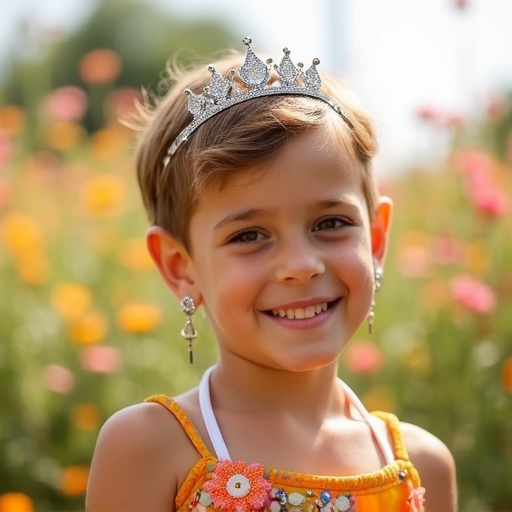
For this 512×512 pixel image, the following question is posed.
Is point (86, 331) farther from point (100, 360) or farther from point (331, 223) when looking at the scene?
point (331, 223)

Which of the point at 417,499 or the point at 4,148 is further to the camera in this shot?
the point at 4,148

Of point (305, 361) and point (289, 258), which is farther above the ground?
point (289, 258)

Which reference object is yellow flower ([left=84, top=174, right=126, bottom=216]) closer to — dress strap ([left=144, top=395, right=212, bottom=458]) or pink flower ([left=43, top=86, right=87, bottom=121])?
pink flower ([left=43, top=86, right=87, bottom=121])

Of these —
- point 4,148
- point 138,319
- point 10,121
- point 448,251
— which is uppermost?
point 10,121

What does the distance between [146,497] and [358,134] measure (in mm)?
888

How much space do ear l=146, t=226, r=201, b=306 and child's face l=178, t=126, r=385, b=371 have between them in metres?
0.12

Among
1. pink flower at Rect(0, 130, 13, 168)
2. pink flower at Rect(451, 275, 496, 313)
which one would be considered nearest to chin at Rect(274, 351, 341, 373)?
pink flower at Rect(451, 275, 496, 313)

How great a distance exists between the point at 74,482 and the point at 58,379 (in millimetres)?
445

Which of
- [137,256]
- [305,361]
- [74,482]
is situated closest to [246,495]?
[305,361]

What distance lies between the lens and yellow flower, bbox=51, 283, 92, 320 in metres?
3.80

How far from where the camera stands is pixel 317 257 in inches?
79.1

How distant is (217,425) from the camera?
6.86 feet

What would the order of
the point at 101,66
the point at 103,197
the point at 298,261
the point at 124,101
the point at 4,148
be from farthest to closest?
1. the point at 101,66
2. the point at 124,101
3. the point at 4,148
4. the point at 103,197
5. the point at 298,261

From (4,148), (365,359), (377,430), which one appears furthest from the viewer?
(4,148)
